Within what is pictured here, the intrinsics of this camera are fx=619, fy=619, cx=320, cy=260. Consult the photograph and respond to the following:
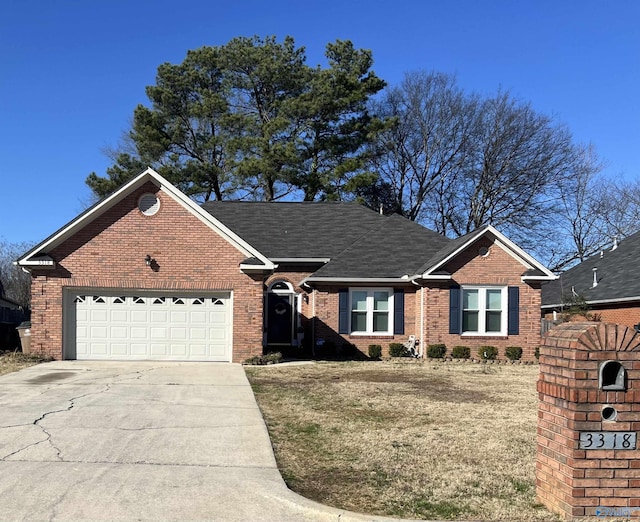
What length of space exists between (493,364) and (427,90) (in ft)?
83.4

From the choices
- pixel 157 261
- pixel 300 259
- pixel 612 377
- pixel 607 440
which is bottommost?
pixel 607 440

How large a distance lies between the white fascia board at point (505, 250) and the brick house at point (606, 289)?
319 centimetres

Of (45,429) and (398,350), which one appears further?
(398,350)

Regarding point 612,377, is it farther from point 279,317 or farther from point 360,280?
point 279,317

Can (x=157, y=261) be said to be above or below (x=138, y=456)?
above

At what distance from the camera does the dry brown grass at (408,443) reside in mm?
5898

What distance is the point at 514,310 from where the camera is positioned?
822 inches

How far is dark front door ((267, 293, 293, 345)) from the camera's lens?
23.1m

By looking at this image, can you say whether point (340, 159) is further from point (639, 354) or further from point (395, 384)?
point (639, 354)

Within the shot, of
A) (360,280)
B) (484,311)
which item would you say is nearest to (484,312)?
(484,311)

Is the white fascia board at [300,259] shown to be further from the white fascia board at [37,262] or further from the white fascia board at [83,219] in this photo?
the white fascia board at [37,262]

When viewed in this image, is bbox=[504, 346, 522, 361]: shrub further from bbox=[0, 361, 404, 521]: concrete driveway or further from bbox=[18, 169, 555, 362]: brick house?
bbox=[0, 361, 404, 521]: concrete driveway

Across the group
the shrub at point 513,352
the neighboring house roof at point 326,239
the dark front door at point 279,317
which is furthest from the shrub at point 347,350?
the shrub at point 513,352

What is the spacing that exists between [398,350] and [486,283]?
3729 millimetres
